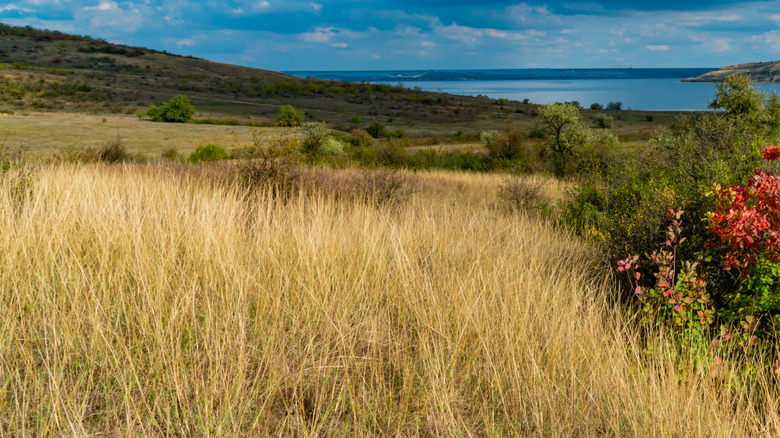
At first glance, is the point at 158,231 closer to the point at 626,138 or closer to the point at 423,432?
the point at 423,432

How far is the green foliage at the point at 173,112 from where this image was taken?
47.1 meters

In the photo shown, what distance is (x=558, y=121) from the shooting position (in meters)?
25.6

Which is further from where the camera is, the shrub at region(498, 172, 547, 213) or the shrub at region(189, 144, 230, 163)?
the shrub at region(189, 144, 230, 163)

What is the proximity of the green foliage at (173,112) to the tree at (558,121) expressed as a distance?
114ft

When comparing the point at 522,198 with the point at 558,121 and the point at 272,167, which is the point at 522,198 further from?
the point at 558,121

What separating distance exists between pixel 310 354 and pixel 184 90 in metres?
77.6

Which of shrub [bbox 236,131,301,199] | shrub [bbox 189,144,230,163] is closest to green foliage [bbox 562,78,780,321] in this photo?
shrub [bbox 236,131,301,199]

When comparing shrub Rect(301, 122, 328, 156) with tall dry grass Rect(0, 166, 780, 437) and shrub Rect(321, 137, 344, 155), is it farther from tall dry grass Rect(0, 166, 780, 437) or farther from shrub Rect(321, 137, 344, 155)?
tall dry grass Rect(0, 166, 780, 437)

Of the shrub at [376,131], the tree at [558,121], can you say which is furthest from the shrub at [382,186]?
the shrub at [376,131]

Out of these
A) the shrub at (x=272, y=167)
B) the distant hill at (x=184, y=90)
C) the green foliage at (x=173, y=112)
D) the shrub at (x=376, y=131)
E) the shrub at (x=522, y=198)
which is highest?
the distant hill at (x=184, y=90)

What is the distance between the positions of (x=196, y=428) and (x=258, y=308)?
1042 millimetres

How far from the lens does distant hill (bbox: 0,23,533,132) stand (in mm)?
57438

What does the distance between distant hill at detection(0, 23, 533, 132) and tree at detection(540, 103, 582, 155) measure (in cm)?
3234

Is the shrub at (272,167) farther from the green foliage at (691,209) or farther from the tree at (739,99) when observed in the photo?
the tree at (739,99)
